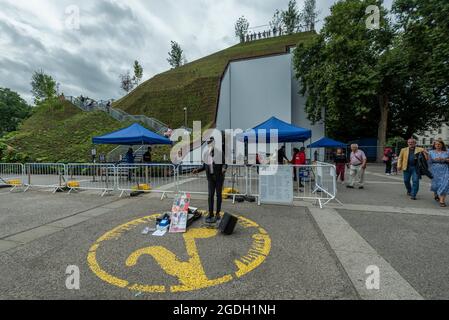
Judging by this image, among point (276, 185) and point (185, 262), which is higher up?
point (276, 185)

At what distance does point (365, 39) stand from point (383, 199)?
64.0 ft

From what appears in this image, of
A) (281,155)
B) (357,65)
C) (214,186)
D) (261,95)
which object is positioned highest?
(357,65)

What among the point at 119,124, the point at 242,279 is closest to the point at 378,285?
the point at 242,279

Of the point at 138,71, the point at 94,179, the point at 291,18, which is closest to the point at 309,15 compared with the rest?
the point at 291,18

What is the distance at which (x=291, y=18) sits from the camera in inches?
2419

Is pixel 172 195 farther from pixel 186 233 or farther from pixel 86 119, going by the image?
pixel 86 119

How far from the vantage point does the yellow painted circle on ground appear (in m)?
2.59

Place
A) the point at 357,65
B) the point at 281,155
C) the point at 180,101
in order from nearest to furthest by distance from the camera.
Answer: the point at 281,155 → the point at 357,65 → the point at 180,101

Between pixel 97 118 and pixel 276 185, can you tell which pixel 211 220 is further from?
pixel 97 118

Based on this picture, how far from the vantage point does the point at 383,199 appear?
7.01 metres

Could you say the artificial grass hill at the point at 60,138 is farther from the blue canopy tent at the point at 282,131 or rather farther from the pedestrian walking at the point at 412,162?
the pedestrian walking at the point at 412,162

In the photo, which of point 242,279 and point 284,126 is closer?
point 242,279

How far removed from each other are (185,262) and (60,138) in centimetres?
2475
